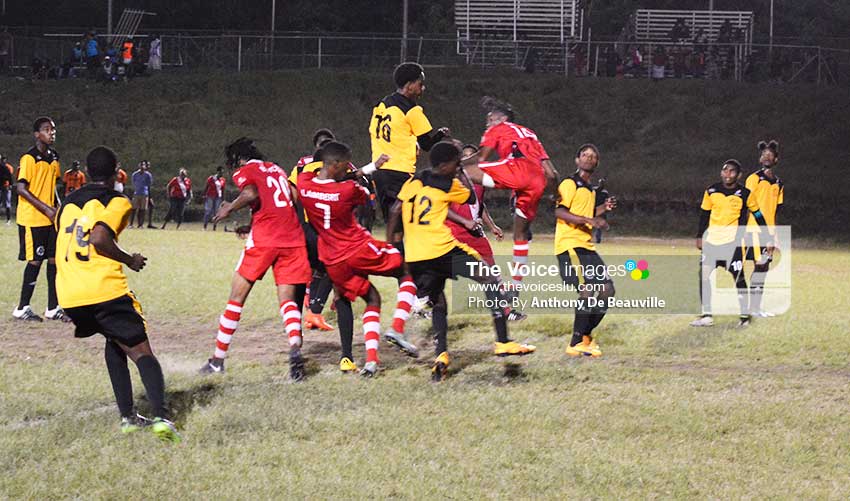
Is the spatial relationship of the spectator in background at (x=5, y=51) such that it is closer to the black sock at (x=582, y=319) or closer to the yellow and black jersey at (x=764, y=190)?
the yellow and black jersey at (x=764, y=190)

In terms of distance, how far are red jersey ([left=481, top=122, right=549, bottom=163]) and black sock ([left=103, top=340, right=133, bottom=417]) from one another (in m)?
5.36

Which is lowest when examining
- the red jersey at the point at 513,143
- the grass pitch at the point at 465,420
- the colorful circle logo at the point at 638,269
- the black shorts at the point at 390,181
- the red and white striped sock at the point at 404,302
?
the grass pitch at the point at 465,420

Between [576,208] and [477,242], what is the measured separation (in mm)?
1228

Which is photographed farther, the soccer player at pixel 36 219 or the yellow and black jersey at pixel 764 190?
the yellow and black jersey at pixel 764 190

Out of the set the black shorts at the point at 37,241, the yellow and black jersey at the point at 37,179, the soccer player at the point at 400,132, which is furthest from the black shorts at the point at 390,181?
the black shorts at the point at 37,241

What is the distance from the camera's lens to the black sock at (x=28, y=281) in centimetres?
1322

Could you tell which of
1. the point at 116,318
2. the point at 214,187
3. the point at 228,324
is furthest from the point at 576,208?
the point at 214,187

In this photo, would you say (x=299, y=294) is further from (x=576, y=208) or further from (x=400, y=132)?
(x=576, y=208)

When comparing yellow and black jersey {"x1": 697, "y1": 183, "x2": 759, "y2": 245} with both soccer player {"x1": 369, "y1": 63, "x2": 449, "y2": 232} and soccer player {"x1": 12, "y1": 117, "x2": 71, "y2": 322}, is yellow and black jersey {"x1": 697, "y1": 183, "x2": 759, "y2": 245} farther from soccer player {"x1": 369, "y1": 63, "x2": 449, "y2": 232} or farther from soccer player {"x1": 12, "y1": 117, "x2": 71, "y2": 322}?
soccer player {"x1": 12, "y1": 117, "x2": 71, "y2": 322}

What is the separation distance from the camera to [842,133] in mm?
38375

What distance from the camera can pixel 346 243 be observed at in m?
9.57

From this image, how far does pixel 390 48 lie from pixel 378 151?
3440 cm

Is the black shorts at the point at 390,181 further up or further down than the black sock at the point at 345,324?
further up

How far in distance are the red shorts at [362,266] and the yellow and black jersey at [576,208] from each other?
6.55ft
